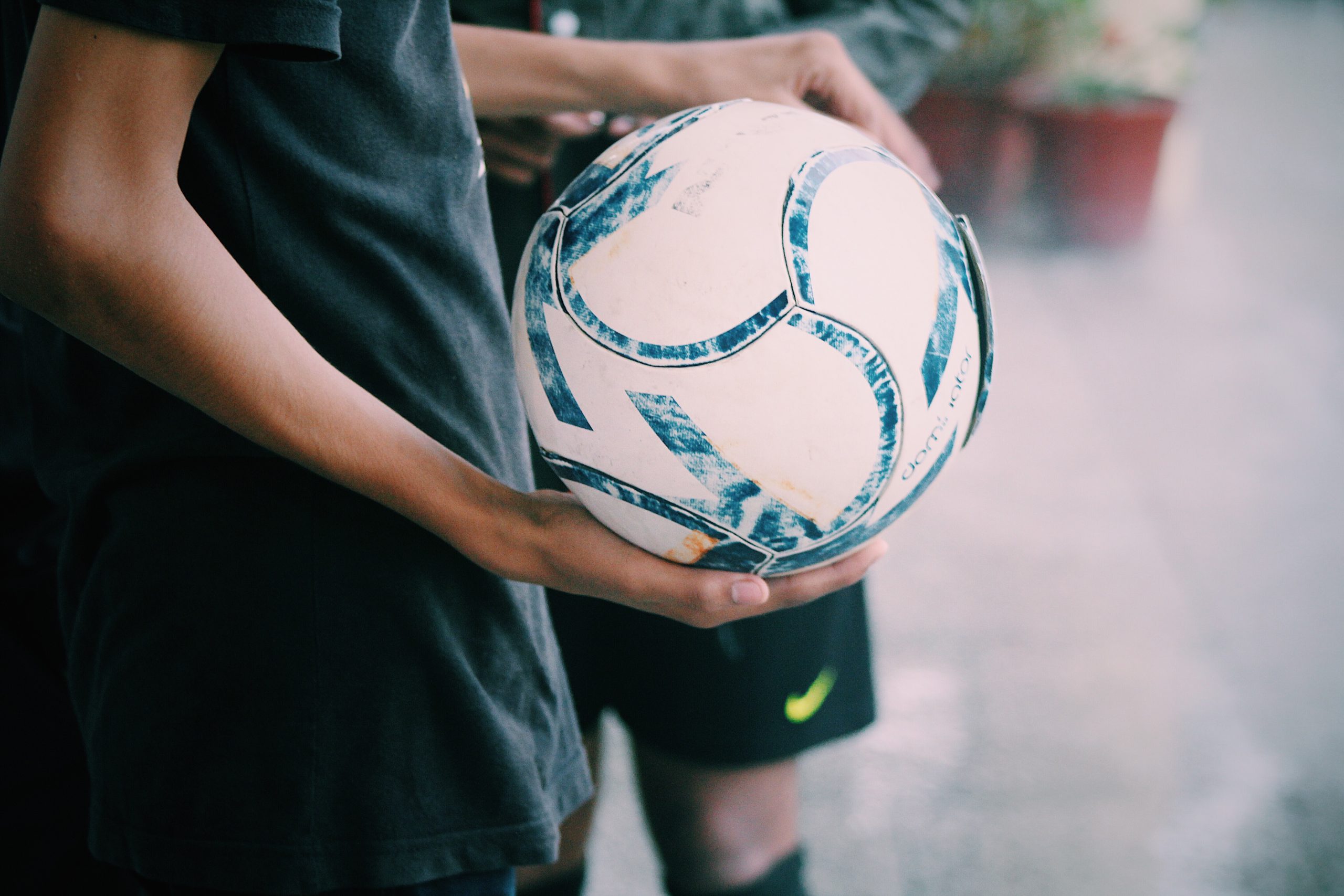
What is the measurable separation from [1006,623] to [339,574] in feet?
5.63

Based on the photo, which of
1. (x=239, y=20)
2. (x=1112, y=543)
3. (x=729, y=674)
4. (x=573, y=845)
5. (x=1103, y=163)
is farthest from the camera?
(x=1103, y=163)

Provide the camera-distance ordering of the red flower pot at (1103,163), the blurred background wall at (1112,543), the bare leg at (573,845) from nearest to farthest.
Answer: the bare leg at (573,845)
the blurred background wall at (1112,543)
the red flower pot at (1103,163)

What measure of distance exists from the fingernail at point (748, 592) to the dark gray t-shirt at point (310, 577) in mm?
192

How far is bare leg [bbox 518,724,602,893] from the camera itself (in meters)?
1.35

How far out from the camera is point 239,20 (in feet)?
1.86

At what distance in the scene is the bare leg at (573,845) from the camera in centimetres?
135

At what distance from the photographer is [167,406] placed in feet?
2.40

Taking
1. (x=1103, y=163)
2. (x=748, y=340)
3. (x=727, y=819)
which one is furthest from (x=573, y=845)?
(x=1103, y=163)

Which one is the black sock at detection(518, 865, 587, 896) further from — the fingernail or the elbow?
the elbow

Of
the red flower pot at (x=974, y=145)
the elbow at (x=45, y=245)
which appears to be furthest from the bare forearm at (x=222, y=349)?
the red flower pot at (x=974, y=145)

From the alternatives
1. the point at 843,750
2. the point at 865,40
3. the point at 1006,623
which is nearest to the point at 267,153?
the point at 865,40

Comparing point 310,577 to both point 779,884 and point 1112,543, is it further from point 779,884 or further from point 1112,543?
point 1112,543

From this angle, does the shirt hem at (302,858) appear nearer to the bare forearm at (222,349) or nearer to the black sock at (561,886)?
the bare forearm at (222,349)

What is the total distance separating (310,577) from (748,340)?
329mm
